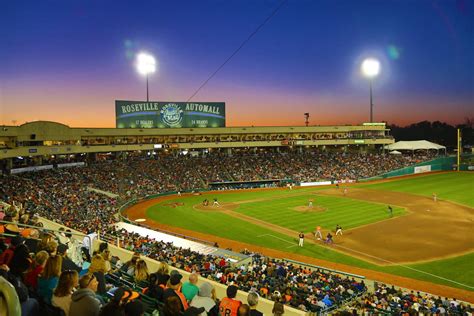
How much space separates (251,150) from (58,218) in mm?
50294

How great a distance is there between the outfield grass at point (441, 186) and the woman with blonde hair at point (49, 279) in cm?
4548

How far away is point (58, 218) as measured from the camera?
27922 mm

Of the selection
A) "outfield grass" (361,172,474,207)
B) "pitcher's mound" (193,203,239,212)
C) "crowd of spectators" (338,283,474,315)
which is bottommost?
"pitcher's mound" (193,203,239,212)

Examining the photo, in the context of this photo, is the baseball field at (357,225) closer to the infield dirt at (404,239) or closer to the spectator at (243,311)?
the infield dirt at (404,239)

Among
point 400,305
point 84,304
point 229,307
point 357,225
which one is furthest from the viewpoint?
point 357,225

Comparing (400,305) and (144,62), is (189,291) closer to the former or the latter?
(400,305)

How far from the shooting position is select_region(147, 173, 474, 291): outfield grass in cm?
2180

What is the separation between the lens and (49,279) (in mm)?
4980

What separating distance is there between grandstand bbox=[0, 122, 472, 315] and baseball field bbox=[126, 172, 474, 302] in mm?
467

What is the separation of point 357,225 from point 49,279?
98.4 feet

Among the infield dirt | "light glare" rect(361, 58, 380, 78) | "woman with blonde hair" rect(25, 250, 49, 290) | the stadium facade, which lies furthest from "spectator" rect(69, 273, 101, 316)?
"light glare" rect(361, 58, 380, 78)

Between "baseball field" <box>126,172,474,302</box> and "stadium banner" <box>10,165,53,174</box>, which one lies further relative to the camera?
"stadium banner" <box>10,165,53,174</box>

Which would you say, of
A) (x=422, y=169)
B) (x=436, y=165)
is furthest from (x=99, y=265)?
(x=436, y=165)

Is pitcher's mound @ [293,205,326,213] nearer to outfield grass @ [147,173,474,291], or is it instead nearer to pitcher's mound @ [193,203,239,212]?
outfield grass @ [147,173,474,291]
